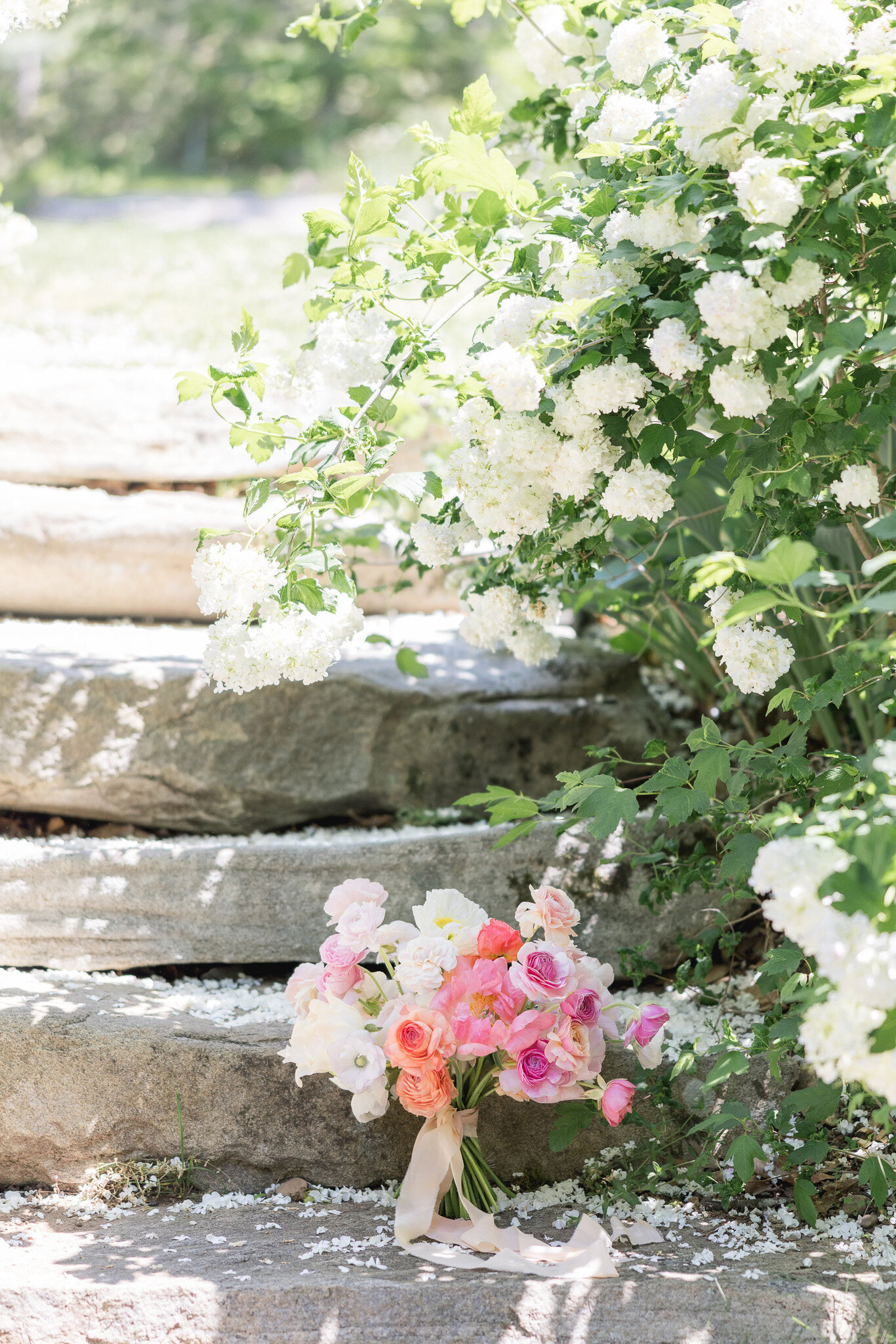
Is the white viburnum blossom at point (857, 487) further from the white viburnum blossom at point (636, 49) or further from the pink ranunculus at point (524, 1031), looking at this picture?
the pink ranunculus at point (524, 1031)

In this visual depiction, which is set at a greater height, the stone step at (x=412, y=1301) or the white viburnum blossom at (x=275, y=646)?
the white viburnum blossom at (x=275, y=646)

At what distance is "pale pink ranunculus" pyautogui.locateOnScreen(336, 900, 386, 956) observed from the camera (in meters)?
1.78

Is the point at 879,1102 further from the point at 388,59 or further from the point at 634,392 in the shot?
the point at 388,59

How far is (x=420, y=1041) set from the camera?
1.68m

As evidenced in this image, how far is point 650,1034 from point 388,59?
1531 centimetres

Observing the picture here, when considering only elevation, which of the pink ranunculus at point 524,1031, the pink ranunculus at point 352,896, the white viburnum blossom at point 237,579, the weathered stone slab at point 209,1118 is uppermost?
the white viburnum blossom at point 237,579

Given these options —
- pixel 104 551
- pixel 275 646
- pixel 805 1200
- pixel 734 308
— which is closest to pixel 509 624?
pixel 275 646

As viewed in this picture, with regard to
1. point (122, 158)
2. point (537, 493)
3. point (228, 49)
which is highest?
point (228, 49)

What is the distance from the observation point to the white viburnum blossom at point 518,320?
5.13ft

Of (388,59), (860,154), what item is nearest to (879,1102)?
(860,154)

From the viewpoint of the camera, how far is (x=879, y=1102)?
5.65 feet

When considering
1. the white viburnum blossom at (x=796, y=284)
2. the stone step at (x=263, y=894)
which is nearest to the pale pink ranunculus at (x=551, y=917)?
the stone step at (x=263, y=894)

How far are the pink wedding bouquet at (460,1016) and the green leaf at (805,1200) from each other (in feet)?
0.96

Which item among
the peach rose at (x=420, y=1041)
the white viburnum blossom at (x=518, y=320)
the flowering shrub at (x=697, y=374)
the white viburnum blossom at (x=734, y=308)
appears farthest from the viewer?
the peach rose at (x=420, y=1041)
